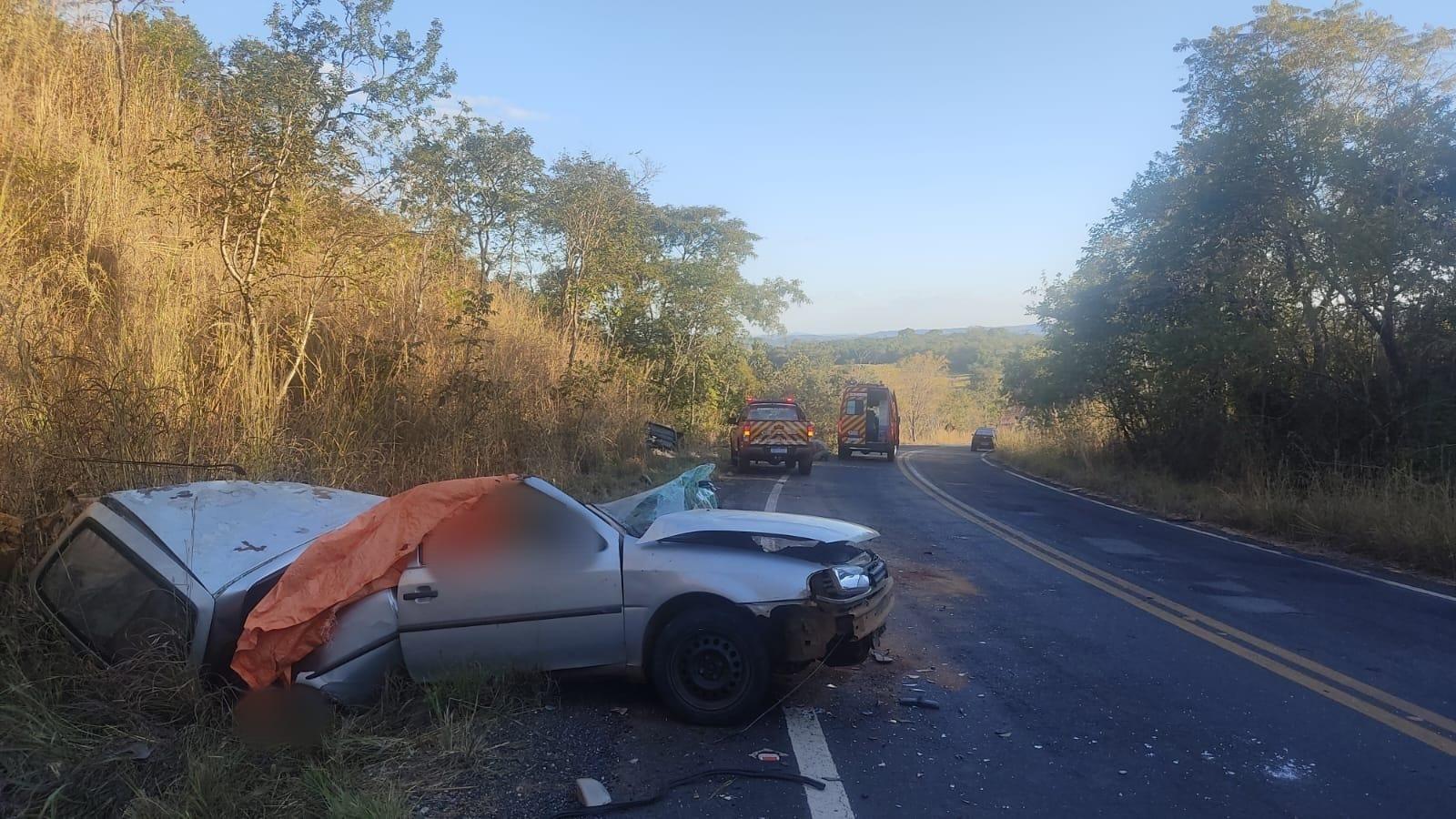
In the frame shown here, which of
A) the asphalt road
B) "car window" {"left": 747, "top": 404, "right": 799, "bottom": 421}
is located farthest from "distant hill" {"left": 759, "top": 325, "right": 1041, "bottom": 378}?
the asphalt road

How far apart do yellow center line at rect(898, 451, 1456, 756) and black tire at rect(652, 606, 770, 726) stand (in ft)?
11.4

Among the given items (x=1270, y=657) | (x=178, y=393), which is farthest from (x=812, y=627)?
(x=178, y=393)

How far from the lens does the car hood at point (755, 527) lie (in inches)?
204

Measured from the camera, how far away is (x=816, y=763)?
4.34 meters

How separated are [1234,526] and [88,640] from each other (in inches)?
580

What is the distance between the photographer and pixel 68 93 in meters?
8.82

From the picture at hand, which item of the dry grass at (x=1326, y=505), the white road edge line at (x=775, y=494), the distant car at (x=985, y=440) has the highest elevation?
the dry grass at (x=1326, y=505)

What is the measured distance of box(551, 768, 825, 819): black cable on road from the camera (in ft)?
12.5

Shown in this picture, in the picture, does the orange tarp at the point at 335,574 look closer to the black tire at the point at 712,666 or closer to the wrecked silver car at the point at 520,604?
the wrecked silver car at the point at 520,604

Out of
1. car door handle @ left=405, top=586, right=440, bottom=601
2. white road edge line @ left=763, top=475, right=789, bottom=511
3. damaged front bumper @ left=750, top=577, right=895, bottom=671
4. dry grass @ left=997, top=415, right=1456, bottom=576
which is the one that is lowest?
white road edge line @ left=763, top=475, right=789, bottom=511

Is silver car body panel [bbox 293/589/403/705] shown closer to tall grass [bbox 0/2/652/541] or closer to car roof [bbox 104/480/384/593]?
car roof [bbox 104/480/384/593]

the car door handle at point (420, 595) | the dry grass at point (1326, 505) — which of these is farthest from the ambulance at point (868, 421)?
the car door handle at point (420, 595)

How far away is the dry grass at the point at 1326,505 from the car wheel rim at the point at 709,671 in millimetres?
9108

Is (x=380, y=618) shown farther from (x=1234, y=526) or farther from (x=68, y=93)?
(x=1234, y=526)
